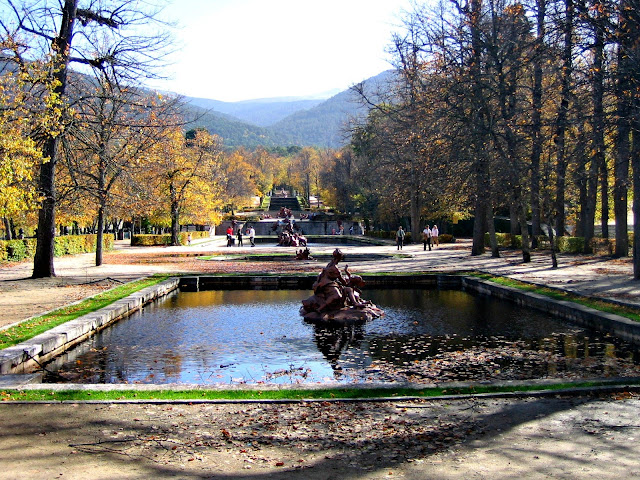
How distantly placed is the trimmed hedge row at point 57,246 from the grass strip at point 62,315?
13.0 meters

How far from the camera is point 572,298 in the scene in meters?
15.8

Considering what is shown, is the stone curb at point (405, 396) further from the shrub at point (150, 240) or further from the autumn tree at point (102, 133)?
the shrub at point (150, 240)

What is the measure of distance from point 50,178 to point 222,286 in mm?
6691

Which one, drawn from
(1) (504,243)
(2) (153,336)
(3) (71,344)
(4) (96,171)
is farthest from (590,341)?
(1) (504,243)

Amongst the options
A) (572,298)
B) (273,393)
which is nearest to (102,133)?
(572,298)

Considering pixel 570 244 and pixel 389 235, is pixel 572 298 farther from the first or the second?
pixel 389 235

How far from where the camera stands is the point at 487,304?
17.8 metres

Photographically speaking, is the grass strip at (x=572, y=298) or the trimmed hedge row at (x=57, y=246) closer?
the grass strip at (x=572, y=298)

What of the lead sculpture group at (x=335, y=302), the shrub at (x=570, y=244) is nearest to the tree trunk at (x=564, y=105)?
the shrub at (x=570, y=244)

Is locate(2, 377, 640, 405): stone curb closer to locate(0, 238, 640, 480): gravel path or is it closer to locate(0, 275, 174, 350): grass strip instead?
locate(0, 238, 640, 480): gravel path

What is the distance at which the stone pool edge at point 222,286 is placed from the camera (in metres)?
9.88

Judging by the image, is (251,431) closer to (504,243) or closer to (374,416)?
(374,416)

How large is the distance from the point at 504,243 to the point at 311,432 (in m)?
35.5

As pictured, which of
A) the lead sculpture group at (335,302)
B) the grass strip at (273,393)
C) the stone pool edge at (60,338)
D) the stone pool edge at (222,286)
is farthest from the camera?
the lead sculpture group at (335,302)
